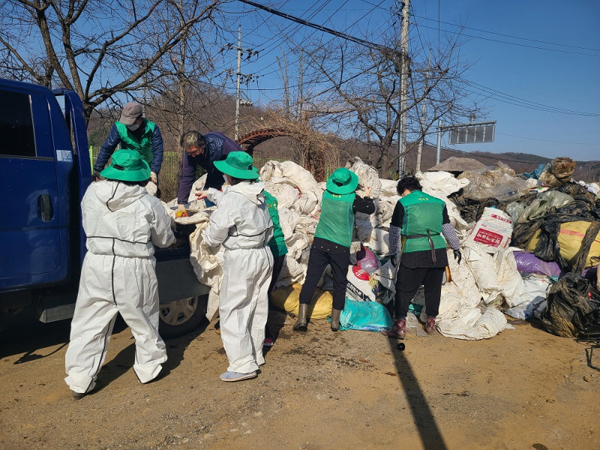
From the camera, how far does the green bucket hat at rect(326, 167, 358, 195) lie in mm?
4676

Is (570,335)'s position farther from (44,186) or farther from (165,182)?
(165,182)

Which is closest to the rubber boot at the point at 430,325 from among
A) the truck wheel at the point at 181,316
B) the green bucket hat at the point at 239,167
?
the truck wheel at the point at 181,316

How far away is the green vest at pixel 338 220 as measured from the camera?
464 centimetres

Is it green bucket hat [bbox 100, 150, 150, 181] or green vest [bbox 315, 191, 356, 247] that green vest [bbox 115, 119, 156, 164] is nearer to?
green bucket hat [bbox 100, 150, 150, 181]

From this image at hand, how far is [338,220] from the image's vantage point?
4.64m

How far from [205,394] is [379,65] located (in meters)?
8.20

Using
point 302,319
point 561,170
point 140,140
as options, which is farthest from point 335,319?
point 561,170

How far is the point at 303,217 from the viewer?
607 cm

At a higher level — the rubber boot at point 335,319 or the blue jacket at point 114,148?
the blue jacket at point 114,148

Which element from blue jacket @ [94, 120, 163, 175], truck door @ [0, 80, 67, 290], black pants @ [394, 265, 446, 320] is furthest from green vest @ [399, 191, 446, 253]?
truck door @ [0, 80, 67, 290]

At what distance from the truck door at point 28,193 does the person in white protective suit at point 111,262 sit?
404mm

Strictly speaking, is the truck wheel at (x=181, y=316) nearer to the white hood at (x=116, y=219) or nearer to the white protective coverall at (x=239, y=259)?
the white protective coverall at (x=239, y=259)

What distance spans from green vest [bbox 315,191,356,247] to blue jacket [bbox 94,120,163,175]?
1.84m

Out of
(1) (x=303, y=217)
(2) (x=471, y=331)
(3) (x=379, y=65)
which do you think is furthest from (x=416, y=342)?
(3) (x=379, y=65)
